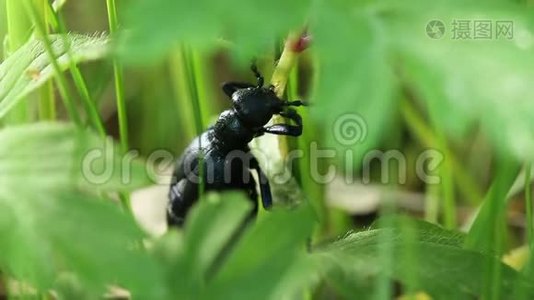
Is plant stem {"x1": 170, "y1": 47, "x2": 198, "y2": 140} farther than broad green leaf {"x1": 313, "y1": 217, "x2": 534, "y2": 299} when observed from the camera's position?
Yes

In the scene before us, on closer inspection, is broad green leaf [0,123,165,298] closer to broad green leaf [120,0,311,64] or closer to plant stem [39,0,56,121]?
broad green leaf [120,0,311,64]

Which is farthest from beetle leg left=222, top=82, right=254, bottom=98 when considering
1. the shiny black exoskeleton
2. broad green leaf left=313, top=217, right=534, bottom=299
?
broad green leaf left=313, top=217, right=534, bottom=299

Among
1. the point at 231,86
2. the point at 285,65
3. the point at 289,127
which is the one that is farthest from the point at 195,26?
the point at 231,86

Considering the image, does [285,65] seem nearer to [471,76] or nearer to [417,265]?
[417,265]

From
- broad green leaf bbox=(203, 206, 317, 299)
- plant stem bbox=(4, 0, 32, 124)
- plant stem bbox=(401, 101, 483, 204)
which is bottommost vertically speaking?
plant stem bbox=(401, 101, 483, 204)

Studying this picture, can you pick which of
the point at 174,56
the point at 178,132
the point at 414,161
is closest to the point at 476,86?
the point at 174,56

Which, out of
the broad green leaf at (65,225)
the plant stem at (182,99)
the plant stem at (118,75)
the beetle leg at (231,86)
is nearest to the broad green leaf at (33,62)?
the plant stem at (118,75)

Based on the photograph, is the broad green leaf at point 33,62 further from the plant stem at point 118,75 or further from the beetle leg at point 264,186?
the beetle leg at point 264,186
